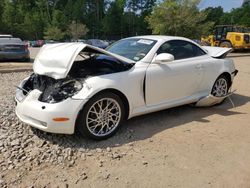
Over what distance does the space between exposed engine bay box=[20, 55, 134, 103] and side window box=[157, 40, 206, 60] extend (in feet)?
2.94

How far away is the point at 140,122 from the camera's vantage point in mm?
4750

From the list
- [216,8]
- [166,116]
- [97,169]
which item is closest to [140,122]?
[166,116]

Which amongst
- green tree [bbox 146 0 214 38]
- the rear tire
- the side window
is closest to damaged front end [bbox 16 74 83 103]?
the side window

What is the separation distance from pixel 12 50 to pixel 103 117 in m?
10.1

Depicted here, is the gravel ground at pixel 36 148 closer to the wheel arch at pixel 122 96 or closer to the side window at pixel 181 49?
the wheel arch at pixel 122 96

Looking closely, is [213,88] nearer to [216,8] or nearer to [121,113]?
[121,113]

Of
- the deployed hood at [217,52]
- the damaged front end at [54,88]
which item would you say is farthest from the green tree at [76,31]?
the damaged front end at [54,88]

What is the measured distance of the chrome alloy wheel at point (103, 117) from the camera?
391cm

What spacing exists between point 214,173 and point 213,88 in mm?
2692

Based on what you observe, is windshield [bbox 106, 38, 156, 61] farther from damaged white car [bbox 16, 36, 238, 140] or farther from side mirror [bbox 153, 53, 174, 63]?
side mirror [bbox 153, 53, 174, 63]

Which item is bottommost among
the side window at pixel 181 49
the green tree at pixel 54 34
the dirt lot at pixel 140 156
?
the green tree at pixel 54 34

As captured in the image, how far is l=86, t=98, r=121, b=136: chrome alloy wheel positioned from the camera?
3.91 m

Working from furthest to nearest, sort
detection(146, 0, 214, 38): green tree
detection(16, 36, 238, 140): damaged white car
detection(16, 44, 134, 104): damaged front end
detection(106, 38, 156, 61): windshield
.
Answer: detection(146, 0, 214, 38): green tree → detection(106, 38, 156, 61): windshield → detection(16, 44, 134, 104): damaged front end → detection(16, 36, 238, 140): damaged white car

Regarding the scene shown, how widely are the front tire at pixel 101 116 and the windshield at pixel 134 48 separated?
0.94 meters
